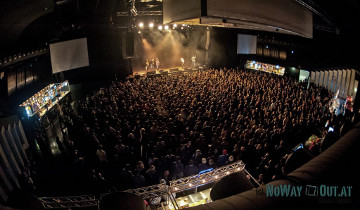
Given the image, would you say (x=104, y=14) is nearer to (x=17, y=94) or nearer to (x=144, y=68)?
(x=17, y=94)

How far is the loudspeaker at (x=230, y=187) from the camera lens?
1.97 m

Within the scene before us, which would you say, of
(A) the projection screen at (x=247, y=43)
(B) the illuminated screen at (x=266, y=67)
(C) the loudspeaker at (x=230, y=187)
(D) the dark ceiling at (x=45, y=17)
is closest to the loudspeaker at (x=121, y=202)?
(C) the loudspeaker at (x=230, y=187)

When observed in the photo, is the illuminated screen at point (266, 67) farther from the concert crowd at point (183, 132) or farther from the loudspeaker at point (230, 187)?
the loudspeaker at point (230, 187)

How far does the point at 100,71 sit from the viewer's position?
1748cm

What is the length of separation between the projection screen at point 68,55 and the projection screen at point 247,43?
1400cm

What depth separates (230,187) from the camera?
198 cm

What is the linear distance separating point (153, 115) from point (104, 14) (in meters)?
7.88

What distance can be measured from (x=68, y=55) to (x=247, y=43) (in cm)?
1550

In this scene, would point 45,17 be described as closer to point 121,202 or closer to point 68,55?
point 68,55

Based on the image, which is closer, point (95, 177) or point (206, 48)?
point (95, 177)

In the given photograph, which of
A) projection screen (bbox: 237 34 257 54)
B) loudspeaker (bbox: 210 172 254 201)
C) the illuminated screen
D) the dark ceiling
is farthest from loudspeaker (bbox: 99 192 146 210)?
projection screen (bbox: 237 34 257 54)

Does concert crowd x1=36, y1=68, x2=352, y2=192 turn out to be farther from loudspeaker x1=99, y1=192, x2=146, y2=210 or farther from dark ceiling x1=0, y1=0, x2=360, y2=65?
loudspeaker x1=99, y1=192, x2=146, y2=210

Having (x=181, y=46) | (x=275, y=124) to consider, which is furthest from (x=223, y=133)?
(x=181, y=46)

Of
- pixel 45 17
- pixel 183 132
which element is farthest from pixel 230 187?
pixel 45 17
